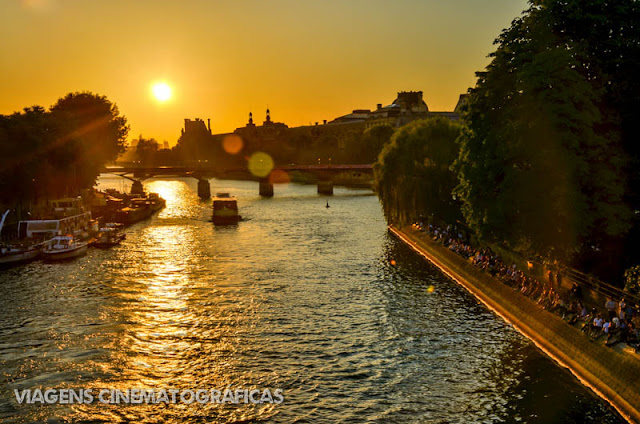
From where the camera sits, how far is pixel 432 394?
94.8ft

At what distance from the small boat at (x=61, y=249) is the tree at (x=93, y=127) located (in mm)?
44475

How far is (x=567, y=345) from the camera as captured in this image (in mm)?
31766

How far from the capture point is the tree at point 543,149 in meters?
35.3

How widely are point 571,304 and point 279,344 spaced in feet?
56.6

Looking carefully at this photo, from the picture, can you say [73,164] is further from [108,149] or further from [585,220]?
[585,220]

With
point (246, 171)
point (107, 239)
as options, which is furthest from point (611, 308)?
point (246, 171)

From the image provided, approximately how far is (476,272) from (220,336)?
2239cm

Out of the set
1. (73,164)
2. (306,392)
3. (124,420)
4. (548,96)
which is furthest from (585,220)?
(73,164)

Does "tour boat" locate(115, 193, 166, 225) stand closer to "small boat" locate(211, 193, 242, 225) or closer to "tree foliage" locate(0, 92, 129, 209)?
"tree foliage" locate(0, 92, 129, 209)

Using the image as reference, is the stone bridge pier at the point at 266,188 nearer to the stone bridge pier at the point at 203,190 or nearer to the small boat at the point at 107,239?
the stone bridge pier at the point at 203,190

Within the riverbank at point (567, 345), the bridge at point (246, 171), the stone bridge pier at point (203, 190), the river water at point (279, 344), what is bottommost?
the river water at point (279, 344)

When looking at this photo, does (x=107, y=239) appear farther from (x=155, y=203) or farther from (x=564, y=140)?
(x=155, y=203)

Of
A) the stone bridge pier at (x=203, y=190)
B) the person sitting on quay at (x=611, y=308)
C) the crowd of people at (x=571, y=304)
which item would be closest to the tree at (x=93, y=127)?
the stone bridge pier at (x=203, y=190)

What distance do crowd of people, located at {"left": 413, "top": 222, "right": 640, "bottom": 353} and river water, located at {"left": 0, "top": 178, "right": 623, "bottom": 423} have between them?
273 cm
